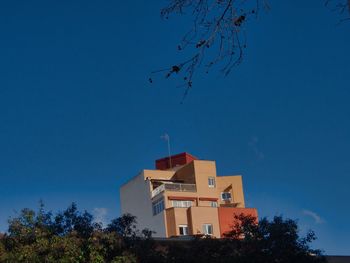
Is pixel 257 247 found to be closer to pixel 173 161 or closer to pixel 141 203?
pixel 141 203

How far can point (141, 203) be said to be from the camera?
59500 millimetres

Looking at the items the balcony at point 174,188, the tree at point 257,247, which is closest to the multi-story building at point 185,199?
the balcony at point 174,188

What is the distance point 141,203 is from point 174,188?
399 centimetres

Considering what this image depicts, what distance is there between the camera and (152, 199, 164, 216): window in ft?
183

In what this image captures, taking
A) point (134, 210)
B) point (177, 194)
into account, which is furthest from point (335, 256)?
point (134, 210)

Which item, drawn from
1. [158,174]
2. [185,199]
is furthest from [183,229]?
[158,174]

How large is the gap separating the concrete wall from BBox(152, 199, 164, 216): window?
367mm

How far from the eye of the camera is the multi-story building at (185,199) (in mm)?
53250

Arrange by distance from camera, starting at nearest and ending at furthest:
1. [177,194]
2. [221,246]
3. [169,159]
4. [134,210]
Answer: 1. [221,246]
2. [177,194]
3. [134,210]
4. [169,159]

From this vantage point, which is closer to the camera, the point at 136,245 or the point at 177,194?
the point at 136,245

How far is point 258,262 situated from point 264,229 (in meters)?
1.81

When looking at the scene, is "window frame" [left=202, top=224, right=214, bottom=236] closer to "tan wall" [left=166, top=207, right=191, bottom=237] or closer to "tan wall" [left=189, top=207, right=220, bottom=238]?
"tan wall" [left=189, top=207, right=220, bottom=238]

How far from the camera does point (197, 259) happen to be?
2447 cm

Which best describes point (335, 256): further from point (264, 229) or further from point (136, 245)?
point (136, 245)
